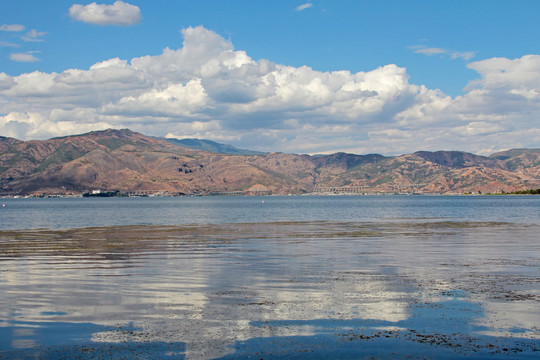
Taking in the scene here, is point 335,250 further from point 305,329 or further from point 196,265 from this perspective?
point 305,329

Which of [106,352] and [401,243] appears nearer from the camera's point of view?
[106,352]

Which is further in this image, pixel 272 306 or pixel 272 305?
pixel 272 305

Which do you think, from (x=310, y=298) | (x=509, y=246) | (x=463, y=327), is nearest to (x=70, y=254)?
(x=310, y=298)

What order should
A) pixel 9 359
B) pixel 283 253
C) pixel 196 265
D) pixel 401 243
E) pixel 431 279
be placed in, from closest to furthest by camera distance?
pixel 9 359
pixel 431 279
pixel 196 265
pixel 283 253
pixel 401 243

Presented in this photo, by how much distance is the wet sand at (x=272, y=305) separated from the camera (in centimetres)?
1689

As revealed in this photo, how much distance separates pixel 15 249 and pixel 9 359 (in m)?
38.8

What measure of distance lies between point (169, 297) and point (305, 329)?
8.74m

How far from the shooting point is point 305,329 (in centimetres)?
1894

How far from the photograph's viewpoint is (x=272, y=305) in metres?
23.0

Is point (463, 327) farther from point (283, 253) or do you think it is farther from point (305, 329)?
point (283, 253)

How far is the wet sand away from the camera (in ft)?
55.4

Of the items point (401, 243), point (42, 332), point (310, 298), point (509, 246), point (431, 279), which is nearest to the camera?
point (42, 332)

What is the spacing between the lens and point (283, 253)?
150ft

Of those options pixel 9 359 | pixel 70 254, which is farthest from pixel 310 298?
pixel 70 254
